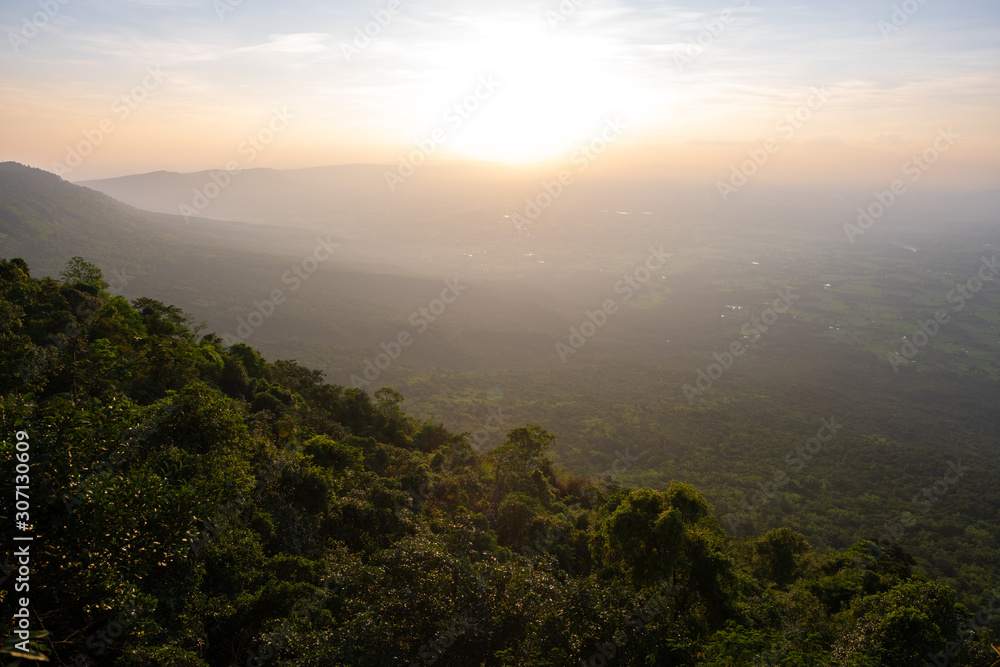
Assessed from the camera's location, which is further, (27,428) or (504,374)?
(504,374)

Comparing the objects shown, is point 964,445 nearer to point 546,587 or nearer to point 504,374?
point 504,374

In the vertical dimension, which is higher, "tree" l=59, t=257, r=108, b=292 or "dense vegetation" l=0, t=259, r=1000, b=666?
"dense vegetation" l=0, t=259, r=1000, b=666

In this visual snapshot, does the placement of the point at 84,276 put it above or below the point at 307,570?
below

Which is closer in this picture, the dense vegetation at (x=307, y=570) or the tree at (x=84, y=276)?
the dense vegetation at (x=307, y=570)

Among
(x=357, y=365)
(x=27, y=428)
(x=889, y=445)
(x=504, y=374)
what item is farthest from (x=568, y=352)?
(x=27, y=428)

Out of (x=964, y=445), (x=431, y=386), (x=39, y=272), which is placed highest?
(x=964, y=445)

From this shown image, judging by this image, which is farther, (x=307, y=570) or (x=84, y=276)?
(x=84, y=276)

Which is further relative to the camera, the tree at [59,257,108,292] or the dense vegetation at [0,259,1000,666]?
the tree at [59,257,108,292]

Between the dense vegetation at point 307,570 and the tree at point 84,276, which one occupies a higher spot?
the dense vegetation at point 307,570
